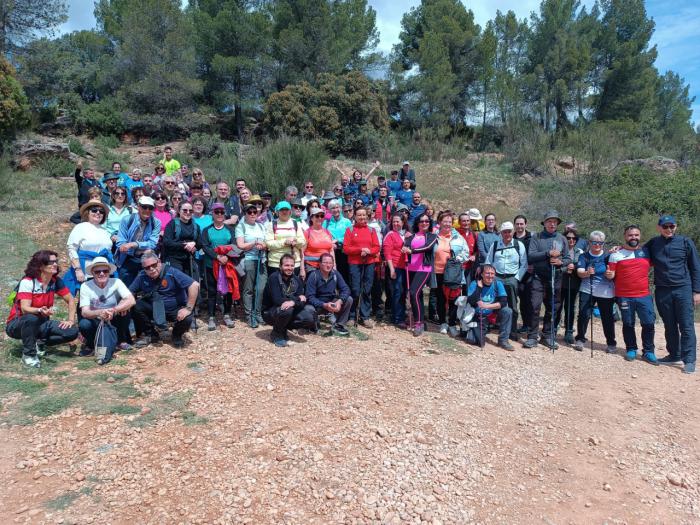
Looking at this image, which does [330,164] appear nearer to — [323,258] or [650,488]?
[323,258]

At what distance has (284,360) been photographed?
16.8 ft

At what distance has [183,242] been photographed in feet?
18.7

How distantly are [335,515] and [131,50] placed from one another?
24472mm

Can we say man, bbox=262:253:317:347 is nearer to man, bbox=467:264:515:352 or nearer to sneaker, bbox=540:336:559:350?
man, bbox=467:264:515:352

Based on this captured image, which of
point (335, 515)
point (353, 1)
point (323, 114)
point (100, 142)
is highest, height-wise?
point (353, 1)

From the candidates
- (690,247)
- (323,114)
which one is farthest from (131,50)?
(690,247)

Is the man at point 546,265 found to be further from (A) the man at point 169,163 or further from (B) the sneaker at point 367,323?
(A) the man at point 169,163

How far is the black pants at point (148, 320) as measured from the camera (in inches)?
205

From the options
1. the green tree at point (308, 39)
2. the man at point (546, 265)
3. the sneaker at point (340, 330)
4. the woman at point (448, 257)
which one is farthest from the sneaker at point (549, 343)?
the green tree at point (308, 39)

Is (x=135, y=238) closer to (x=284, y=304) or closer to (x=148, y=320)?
(x=148, y=320)

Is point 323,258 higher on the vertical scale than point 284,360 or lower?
higher

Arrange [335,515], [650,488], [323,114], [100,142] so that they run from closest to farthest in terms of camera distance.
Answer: [335,515] < [650,488] < [100,142] < [323,114]

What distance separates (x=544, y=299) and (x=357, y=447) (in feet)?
14.0

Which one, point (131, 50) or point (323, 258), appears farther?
point (131, 50)
